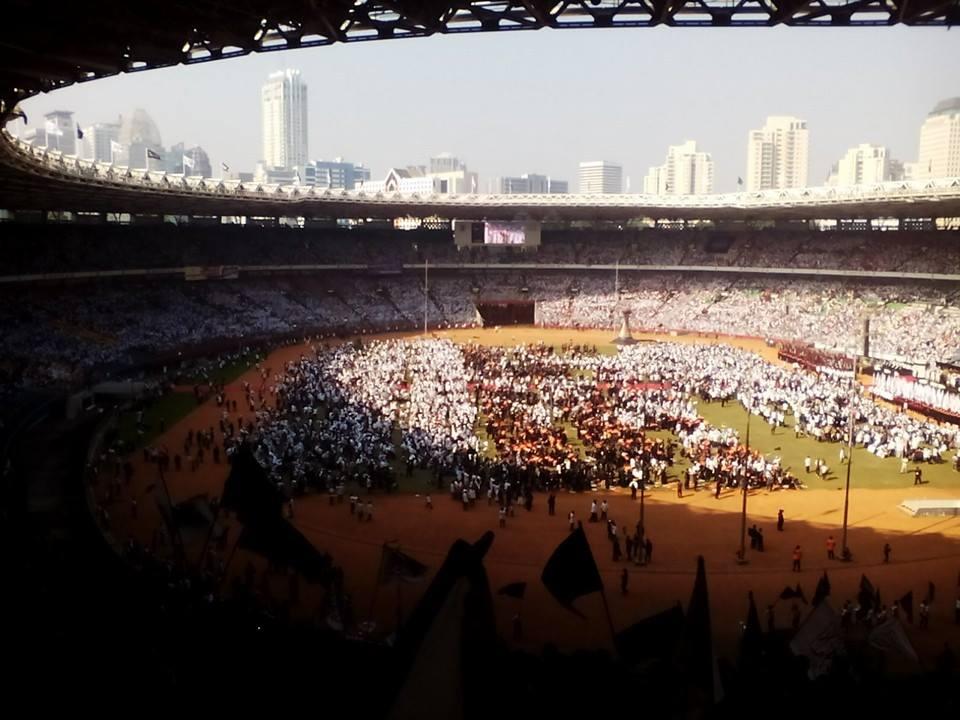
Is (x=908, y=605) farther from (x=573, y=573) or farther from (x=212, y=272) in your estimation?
(x=212, y=272)

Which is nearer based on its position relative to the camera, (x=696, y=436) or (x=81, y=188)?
(x=696, y=436)

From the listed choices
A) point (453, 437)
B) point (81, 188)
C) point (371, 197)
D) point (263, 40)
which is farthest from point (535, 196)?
point (263, 40)

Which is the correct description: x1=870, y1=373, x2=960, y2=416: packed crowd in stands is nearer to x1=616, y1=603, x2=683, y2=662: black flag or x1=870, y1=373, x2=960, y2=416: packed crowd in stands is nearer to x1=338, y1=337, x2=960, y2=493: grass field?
x1=338, y1=337, x2=960, y2=493: grass field

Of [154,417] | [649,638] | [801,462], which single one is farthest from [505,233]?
[649,638]

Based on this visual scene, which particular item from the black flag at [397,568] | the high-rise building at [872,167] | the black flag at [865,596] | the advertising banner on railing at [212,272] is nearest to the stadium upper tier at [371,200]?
the advertising banner on railing at [212,272]

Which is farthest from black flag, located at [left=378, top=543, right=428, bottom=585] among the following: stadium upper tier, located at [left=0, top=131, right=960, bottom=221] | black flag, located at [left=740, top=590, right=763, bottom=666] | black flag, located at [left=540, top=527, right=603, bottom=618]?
stadium upper tier, located at [left=0, top=131, right=960, bottom=221]

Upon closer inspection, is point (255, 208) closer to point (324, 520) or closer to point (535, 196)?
point (535, 196)
